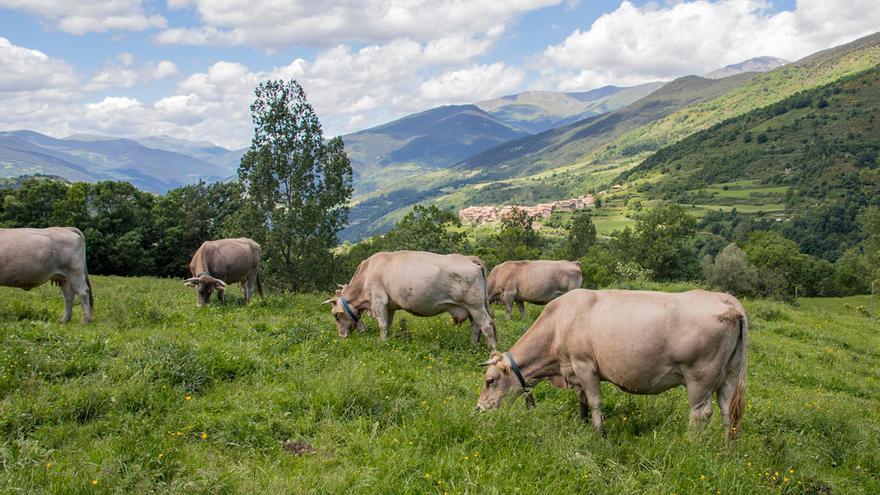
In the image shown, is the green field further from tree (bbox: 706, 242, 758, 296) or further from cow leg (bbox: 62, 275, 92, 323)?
tree (bbox: 706, 242, 758, 296)

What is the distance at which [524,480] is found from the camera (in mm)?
5426

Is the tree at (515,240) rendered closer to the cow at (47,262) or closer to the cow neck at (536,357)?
the cow at (47,262)

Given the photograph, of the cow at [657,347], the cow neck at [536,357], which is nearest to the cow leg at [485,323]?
the cow neck at [536,357]

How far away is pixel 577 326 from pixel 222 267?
14151mm

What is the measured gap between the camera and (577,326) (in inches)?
312

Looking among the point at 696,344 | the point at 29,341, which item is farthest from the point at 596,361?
the point at 29,341

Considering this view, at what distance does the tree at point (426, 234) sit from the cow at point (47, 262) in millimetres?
44229

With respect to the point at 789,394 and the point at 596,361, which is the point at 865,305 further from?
the point at 596,361

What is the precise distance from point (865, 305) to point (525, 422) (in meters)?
71.2

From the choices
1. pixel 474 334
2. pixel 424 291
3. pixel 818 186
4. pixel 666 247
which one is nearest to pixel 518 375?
pixel 424 291

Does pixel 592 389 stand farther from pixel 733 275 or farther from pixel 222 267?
pixel 733 275

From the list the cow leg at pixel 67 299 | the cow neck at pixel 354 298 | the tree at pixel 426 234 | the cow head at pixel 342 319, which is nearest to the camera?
the cow leg at pixel 67 299

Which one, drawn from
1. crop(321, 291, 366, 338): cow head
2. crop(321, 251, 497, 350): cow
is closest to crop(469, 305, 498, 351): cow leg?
crop(321, 251, 497, 350): cow

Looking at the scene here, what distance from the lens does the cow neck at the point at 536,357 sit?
8.42 m
